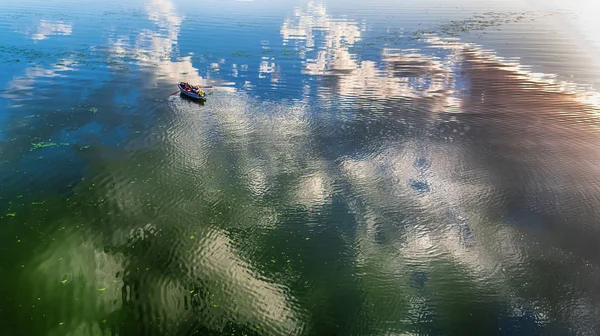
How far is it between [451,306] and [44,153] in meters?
39.5

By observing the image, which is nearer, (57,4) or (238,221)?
(238,221)

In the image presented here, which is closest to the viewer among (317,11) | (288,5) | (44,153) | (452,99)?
(44,153)

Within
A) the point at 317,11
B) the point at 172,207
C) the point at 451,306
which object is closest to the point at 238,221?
the point at 172,207

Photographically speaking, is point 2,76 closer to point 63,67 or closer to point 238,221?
point 63,67

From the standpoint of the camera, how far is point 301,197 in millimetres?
31625

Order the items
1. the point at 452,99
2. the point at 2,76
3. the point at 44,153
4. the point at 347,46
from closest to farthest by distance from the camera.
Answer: the point at 44,153
the point at 452,99
the point at 2,76
the point at 347,46

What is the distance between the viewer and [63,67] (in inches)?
2488

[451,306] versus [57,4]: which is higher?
[57,4]

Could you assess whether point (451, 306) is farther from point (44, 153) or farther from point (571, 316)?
point (44, 153)

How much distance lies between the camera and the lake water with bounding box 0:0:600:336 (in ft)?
72.3

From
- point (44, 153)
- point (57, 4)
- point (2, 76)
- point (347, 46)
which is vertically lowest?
point (44, 153)

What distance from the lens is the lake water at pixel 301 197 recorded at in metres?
22.0

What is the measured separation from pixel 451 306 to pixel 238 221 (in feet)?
53.4

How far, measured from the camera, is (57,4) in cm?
13462
